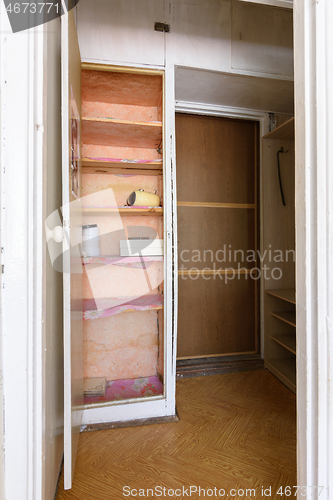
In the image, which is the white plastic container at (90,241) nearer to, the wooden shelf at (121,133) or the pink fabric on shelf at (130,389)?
the wooden shelf at (121,133)

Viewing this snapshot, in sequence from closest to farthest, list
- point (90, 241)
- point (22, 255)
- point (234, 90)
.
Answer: point (22, 255) < point (90, 241) < point (234, 90)

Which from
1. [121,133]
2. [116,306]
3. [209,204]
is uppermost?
[121,133]

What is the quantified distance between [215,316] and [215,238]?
0.83m

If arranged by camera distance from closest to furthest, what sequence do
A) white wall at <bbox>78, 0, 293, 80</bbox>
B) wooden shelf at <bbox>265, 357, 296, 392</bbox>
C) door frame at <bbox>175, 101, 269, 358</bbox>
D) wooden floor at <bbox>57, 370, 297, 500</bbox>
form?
wooden floor at <bbox>57, 370, 297, 500</bbox>
white wall at <bbox>78, 0, 293, 80</bbox>
wooden shelf at <bbox>265, 357, 296, 392</bbox>
door frame at <bbox>175, 101, 269, 358</bbox>

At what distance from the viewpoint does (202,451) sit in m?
1.69

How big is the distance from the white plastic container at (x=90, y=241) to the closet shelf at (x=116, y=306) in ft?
1.27

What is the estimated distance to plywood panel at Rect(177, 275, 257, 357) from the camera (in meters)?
2.83

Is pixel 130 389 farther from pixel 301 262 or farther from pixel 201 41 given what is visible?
pixel 201 41

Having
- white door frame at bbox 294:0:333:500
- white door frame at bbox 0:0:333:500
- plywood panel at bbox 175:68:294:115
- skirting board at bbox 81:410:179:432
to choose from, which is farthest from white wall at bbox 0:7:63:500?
plywood panel at bbox 175:68:294:115

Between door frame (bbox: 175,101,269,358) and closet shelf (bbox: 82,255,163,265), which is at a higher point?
door frame (bbox: 175,101,269,358)

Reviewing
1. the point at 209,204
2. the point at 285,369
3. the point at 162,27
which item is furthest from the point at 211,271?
the point at 162,27

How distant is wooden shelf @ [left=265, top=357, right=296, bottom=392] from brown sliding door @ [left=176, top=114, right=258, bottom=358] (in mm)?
271

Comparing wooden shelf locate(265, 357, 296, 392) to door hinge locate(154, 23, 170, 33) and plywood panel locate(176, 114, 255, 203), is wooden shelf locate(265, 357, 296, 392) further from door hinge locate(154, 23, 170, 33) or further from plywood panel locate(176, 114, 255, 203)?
door hinge locate(154, 23, 170, 33)

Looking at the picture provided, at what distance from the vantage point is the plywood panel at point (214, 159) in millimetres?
2795
